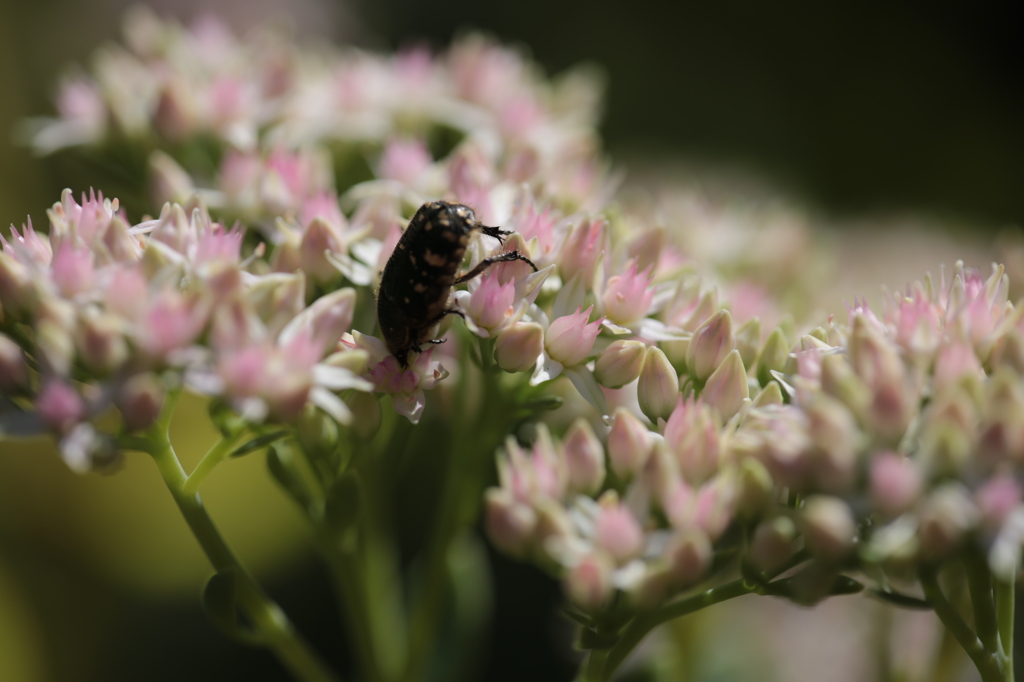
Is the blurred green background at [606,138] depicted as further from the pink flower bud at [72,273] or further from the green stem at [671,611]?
the pink flower bud at [72,273]

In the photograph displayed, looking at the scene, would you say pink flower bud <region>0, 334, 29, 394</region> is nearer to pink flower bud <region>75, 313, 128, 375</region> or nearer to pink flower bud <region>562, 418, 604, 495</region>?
pink flower bud <region>75, 313, 128, 375</region>

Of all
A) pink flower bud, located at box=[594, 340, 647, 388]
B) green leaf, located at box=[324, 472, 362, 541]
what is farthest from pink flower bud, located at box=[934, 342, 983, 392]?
green leaf, located at box=[324, 472, 362, 541]

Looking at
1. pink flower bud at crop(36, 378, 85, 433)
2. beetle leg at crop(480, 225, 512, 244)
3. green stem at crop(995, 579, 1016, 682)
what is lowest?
green stem at crop(995, 579, 1016, 682)

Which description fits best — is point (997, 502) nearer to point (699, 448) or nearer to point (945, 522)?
point (945, 522)

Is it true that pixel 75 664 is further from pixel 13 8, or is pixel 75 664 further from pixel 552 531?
pixel 13 8

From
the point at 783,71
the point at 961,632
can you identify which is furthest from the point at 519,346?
the point at 783,71
